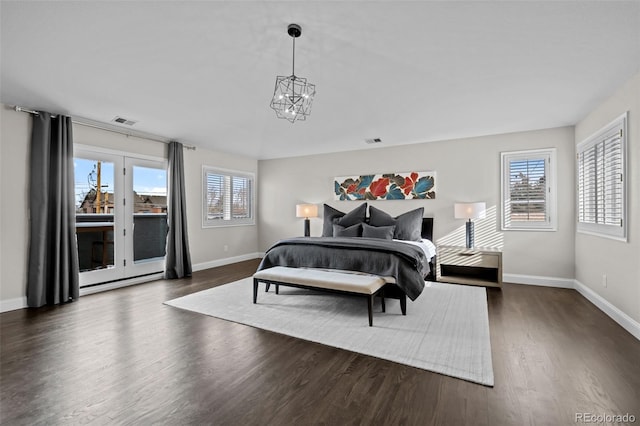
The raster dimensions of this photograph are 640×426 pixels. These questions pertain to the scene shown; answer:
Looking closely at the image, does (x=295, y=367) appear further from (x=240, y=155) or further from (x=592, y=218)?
(x=240, y=155)

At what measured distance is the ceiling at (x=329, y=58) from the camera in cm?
200

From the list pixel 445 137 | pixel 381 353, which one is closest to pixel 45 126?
pixel 381 353

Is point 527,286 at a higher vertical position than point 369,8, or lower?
lower

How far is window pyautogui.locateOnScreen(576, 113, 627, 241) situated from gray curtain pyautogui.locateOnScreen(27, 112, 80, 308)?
245 inches

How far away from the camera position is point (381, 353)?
95.3 inches

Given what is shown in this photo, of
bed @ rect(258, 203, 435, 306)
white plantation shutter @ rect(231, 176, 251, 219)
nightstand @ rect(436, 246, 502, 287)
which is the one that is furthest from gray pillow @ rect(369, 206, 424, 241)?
white plantation shutter @ rect(231, 176, 251, 219)

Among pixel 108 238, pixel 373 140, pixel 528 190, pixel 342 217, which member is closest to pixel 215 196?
pixel 108 238

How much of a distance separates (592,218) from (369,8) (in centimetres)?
385

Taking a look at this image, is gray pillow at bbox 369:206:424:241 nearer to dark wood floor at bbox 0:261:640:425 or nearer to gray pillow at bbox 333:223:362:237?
gray pillow at bbox 333:223:362:237

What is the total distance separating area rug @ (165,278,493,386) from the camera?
2344 millimetres

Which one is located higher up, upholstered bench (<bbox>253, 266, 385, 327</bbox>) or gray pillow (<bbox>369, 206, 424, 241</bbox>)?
gray pillow (<bbox>369, 206, 424, 241</bbox>)

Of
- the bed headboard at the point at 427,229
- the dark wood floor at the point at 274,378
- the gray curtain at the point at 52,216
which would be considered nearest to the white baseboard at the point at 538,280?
the bed headboard at the point at 427,229

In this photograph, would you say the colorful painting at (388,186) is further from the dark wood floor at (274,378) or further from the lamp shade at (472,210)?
the dark wood floor at (274,378)

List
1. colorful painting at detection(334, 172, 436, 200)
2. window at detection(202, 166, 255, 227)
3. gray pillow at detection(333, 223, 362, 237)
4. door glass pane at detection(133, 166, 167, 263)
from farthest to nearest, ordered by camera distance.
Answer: window at detection(202, 166, 255, 227), colorful painting at detection(334, 172, 436, 200), gray pillow at detection(333, 223, 362, 237), door glass pane at detection(133, 166, 167, 263)
